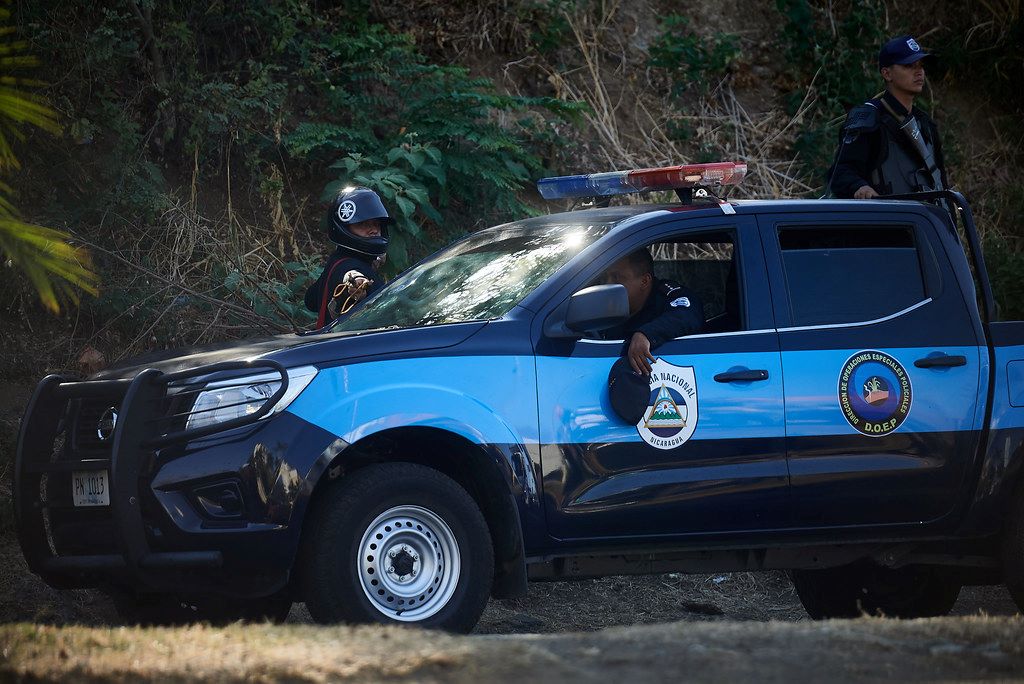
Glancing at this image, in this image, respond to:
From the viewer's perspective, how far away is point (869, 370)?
548cm

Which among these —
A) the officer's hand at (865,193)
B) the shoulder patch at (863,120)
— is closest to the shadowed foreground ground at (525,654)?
the officer's hand at (865,193)

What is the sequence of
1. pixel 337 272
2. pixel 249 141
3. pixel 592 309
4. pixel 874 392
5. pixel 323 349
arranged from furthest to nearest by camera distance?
pixel 249 141 < pixel 337 272 < pixel 874 392 < pixel 592 309 < pixel 323 349

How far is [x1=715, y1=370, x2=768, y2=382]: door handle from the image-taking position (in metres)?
5.29

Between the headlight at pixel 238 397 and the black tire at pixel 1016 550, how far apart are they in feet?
10.3

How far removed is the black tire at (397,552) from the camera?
4.65m

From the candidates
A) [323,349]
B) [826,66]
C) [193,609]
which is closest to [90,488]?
[193,609]

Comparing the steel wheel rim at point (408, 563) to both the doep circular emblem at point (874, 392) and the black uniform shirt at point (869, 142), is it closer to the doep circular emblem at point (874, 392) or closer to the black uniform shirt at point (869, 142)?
the doep circular emblem at point (874, 392)

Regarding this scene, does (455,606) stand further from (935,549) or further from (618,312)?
(935,549)

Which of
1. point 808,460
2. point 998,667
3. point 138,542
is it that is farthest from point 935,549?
point 138,542

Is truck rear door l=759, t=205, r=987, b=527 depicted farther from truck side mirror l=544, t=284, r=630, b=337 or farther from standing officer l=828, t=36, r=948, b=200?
standing officer l=828, t=36, r=948, b=200

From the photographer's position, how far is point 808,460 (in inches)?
212

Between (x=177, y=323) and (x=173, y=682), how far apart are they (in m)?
6.03

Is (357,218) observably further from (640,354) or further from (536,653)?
(536,653)

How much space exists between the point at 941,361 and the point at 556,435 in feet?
5.87
